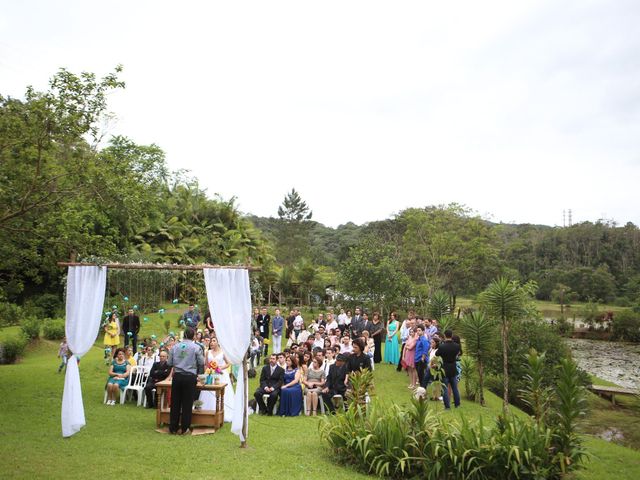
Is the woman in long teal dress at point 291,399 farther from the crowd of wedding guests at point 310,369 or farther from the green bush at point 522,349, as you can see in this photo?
the green bush at point 522,349

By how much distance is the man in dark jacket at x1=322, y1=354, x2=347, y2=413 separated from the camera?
1109 centimetres

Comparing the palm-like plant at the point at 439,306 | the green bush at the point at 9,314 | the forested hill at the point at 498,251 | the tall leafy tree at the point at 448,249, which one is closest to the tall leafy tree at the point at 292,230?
the forested hill at the point at 498,251

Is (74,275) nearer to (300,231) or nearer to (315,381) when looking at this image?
(315,381)

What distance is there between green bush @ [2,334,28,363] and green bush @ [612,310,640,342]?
119 feet

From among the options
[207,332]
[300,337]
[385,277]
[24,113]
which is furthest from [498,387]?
[24,113]

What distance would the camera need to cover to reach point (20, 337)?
18.6 m

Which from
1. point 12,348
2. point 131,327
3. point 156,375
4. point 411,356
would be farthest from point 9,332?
point 411,356

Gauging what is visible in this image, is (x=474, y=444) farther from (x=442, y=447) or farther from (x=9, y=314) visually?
(x=9, y=314)

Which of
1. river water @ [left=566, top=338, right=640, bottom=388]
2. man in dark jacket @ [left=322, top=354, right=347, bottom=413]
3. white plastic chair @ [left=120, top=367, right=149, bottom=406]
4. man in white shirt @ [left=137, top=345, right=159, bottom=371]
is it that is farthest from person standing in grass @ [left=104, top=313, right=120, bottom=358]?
river water @ [left=566, top=338, right=640, bottom=388]

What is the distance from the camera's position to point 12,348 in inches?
706

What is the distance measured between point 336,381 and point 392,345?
6.34 m

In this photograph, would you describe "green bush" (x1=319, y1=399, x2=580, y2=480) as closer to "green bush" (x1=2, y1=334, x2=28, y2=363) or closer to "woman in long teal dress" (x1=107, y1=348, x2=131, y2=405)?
"woman in long teal dress" (x1=107, y1=348, x2=131, y2=405)

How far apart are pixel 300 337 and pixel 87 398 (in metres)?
7.26

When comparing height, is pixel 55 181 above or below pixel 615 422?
above
